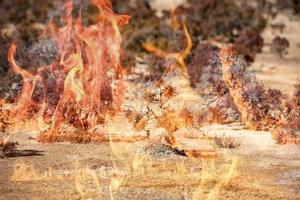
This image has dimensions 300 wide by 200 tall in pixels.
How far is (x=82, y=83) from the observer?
17.4 metres

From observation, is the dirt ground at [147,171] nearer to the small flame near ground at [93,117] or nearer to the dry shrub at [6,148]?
the small flame near ground at [93,117]

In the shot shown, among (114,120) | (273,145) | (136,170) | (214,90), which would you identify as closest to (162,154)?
(136,170)

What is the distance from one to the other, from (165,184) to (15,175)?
9.32 ft

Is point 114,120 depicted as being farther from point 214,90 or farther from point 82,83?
point 214,90

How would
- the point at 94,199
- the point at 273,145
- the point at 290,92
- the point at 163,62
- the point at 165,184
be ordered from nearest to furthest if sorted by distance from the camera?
the point at 94,199 < the point at 165,184 < the point at 273,145 < the point at 290,92 < the point at 163,62

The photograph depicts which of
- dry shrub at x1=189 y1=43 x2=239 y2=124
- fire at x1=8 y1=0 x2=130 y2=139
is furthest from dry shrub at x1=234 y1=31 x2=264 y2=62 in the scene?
fire at x1=8 y1=0 x2=130 y2=139

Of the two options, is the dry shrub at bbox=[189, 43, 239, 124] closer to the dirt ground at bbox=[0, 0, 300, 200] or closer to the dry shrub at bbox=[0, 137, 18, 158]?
the dirt ground at bbox=[0, 0, 300, 200]

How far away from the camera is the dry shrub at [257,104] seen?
16969mm

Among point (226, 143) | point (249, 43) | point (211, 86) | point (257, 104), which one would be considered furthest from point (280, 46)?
point (226, 143)

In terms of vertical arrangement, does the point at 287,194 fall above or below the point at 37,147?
above

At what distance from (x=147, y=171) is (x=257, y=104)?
584cm

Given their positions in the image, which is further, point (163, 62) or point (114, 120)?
point (163, 62)

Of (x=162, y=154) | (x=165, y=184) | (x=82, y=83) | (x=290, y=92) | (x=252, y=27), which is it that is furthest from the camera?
(x=252, y=27)

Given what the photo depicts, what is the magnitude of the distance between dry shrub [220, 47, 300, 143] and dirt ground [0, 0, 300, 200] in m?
0.72
